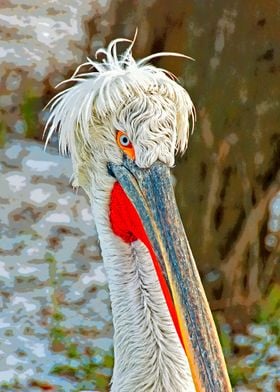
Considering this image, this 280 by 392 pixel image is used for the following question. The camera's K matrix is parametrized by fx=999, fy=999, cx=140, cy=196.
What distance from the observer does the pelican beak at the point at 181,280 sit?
2926 millimetres

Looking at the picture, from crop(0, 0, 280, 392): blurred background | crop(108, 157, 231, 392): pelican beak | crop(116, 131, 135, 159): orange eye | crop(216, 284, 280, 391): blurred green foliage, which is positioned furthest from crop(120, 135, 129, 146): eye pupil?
crop(216, 284, 280, 391): blurred green foliage

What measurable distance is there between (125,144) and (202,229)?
251cm

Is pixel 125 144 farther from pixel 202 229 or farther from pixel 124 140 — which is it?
pixel 202 229

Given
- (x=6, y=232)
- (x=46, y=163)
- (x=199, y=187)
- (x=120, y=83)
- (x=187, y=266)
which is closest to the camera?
(x=187, y=266)

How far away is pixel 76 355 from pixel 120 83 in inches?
99.2

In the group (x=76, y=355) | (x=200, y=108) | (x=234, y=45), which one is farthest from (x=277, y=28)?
(x=76, y=355)

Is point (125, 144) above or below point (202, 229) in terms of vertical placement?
above

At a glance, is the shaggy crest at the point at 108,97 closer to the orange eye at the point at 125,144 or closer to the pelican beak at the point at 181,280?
the orange eye at the point at 125,144

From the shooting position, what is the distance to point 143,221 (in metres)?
3.07

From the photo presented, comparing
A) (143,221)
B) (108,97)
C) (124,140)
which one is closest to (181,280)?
(143,221)

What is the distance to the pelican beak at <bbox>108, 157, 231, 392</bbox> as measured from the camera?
293 cm

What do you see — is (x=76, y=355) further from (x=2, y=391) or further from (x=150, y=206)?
(x=150, y=206)

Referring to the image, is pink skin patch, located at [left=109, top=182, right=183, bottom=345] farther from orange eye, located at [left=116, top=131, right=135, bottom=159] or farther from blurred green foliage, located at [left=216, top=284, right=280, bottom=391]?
blurred green foliage, located at [left=216, top=284, right=280, bottom=391]

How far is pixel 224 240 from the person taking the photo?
5.65 m
